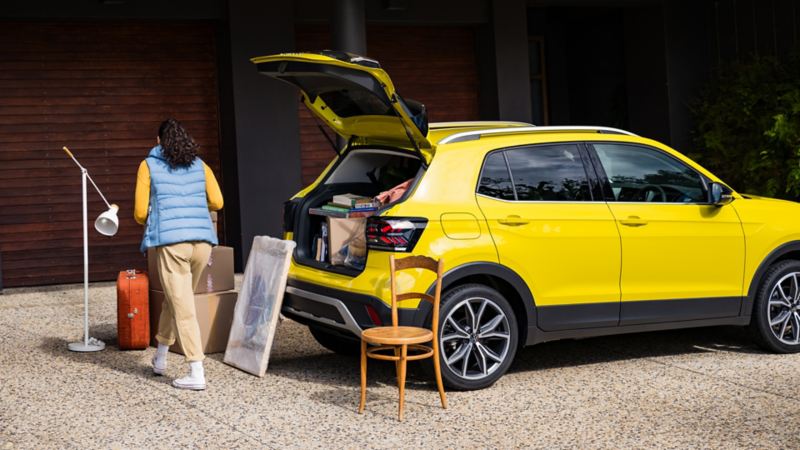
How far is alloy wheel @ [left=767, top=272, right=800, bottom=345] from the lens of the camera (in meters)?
8.55

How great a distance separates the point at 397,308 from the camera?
23.6 ft

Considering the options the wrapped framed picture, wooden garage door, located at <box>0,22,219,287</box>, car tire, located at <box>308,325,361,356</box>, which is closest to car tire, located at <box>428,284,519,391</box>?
the wrapped framed picture

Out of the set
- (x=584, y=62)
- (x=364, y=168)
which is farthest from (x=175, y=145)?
(x=584, y=62)

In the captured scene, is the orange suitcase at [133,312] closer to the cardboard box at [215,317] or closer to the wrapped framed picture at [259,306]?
the cardboard box at [215,317]

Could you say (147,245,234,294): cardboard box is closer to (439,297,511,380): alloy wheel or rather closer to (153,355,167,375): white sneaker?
(153,355,167,375): white sneaker

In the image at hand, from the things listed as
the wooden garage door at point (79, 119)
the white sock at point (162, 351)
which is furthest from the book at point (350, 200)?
the wooden garage door at point (79, 119)

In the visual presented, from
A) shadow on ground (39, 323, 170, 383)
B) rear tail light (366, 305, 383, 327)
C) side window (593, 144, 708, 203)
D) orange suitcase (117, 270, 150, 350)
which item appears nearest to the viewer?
rear tail light (366, 305, 383, 327)

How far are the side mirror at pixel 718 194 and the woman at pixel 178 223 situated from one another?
3628 mm

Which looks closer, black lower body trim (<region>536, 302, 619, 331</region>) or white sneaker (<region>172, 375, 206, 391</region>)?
white sneaker (<region>172, 375, 206, 391</region>)

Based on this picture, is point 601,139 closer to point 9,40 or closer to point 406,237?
point 406,237

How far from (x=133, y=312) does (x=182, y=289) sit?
129 centimetres

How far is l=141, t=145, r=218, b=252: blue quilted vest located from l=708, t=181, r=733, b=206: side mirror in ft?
11.9

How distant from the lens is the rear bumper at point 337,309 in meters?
7.23

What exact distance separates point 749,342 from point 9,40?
847 cm
